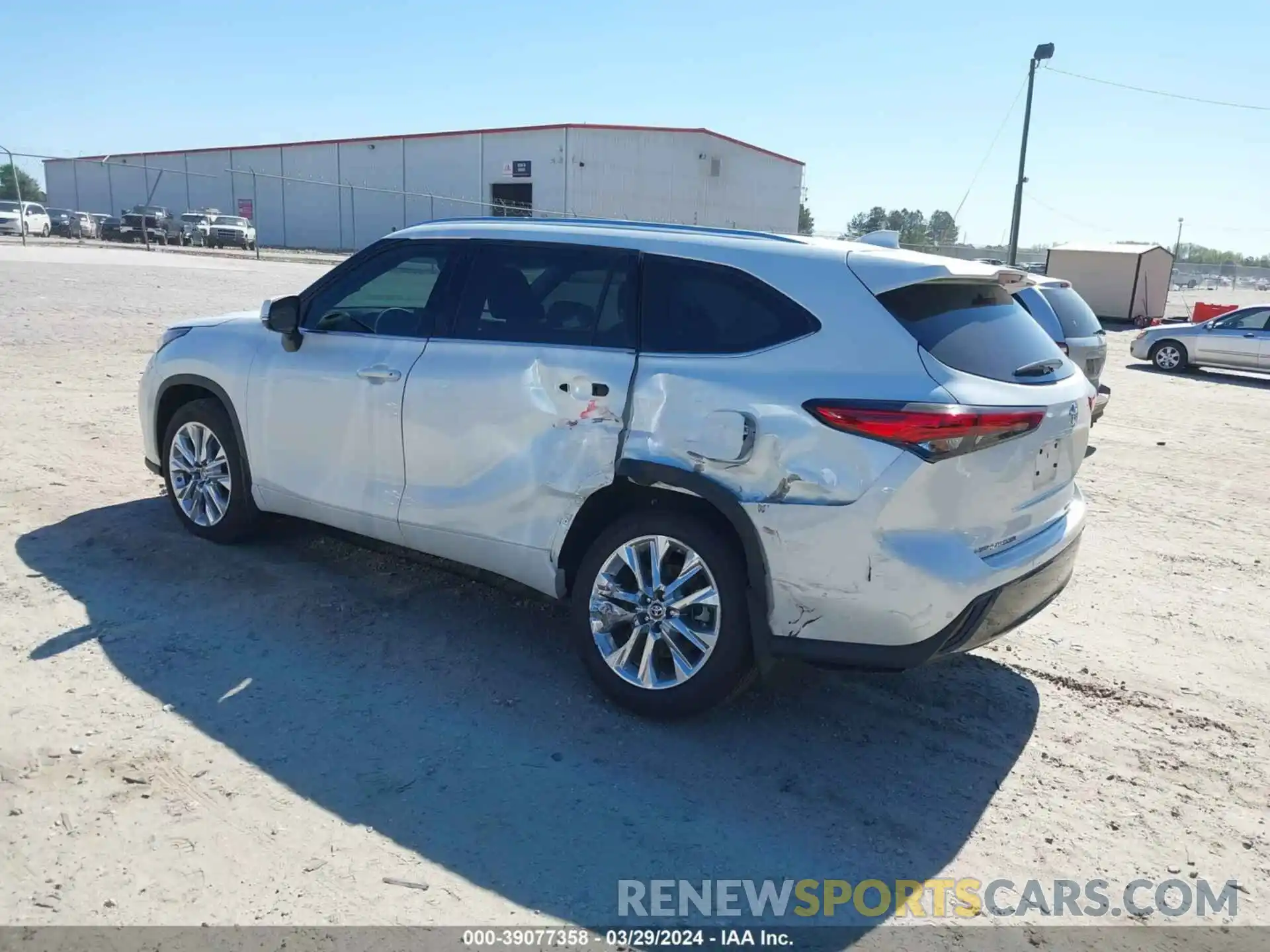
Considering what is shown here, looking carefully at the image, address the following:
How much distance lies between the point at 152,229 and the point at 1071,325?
4091 cm

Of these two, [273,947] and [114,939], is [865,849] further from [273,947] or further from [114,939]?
[114,939]

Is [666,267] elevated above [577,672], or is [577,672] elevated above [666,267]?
[666,267]

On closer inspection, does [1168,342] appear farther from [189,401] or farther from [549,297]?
[189,401]

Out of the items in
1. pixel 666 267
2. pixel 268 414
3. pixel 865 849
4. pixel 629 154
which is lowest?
pixel 865 849

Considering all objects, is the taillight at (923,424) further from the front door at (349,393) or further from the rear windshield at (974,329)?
the front door at (349,393)

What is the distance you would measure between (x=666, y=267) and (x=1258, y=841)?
2955mm

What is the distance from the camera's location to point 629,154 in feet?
159

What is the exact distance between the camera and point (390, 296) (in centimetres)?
493

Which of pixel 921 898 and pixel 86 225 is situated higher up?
pixel 86 225

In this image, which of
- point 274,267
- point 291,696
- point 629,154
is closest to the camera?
point 291,696

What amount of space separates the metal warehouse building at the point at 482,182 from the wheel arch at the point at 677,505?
3979 centimetres

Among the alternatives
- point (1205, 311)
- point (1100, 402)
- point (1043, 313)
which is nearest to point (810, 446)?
point (1100, 402)

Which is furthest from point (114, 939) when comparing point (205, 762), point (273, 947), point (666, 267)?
point (666, 267)

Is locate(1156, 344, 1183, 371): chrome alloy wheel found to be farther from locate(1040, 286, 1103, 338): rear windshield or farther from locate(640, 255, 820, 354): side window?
locate(640, 255, 820, 354): side window
